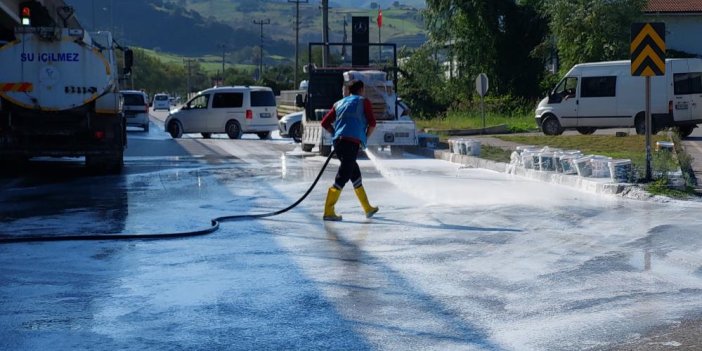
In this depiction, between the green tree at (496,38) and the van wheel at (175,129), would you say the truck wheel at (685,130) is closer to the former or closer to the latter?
the van wheel at (175,129)

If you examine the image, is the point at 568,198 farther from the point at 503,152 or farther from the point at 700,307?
the point at 503,152

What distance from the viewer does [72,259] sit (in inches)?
391

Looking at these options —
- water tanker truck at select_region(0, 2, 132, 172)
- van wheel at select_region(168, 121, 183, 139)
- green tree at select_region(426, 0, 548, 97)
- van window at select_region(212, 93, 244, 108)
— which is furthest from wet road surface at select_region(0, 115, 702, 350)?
green tree at select_region(426, 0, 548, 97)

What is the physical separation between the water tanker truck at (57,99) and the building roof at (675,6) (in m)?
39.9

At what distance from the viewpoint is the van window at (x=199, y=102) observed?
38719 millimetres

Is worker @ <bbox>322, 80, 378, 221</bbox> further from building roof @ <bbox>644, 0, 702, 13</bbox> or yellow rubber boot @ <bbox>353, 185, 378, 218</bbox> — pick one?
building roof @ <bbox>644, 0, 702, 13</bbox>

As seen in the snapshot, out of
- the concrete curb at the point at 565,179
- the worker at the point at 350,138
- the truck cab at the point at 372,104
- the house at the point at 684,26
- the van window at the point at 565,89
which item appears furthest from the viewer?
the house at the point at 684,26

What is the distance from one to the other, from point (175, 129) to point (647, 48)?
83.9ft

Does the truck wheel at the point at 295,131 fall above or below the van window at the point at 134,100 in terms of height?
below

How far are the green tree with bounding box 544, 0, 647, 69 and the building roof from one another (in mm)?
10518

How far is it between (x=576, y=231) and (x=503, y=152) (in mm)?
12555

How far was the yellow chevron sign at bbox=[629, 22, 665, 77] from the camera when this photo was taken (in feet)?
51.3

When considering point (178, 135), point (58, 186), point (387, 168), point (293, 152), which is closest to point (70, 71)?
point (58, 186)

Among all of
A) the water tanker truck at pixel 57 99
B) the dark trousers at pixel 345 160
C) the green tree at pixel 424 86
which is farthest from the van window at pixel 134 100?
the dark trousers at pixel 345 160
